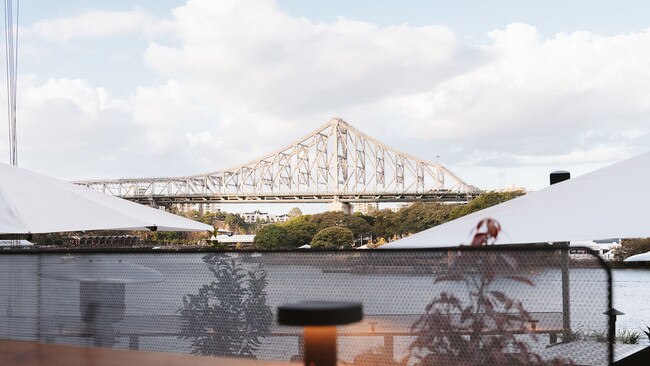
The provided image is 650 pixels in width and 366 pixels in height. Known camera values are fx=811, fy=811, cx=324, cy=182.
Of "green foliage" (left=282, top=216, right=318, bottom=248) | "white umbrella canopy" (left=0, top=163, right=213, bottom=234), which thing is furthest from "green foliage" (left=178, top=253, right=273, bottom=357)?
"green foliage" (left=282, top=216, right=318, bottom=248)

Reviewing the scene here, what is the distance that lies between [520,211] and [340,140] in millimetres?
94648

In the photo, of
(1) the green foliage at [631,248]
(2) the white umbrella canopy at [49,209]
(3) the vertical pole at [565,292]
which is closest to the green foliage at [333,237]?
(1) the green foliage at [631,248]

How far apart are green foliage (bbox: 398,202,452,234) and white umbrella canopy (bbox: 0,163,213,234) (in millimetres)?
62019

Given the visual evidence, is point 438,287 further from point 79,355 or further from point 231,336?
point 79,355

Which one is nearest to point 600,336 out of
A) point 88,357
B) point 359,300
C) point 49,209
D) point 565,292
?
point 565,292

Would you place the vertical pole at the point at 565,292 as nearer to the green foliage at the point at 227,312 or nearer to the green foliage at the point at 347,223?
the green foliage at the point at 227,312

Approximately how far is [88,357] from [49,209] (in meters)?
2.59

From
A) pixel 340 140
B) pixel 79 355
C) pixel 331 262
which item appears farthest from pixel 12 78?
pixel 340 140

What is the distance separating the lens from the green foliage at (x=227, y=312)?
3.52 m

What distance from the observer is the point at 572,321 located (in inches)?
124

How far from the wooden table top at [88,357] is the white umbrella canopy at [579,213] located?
1143 millimetres

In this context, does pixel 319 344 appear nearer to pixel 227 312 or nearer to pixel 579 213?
pixel 227 312

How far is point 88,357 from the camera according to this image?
13.1 ft

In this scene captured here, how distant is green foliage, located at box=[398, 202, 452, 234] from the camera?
70250mm
